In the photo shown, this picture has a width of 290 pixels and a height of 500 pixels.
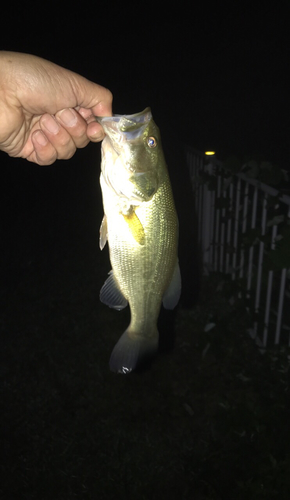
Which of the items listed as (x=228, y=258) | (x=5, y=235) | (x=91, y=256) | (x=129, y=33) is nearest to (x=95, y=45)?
(x=129, y=33)

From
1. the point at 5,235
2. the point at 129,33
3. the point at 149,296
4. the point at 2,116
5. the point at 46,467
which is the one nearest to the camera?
the point at 149,296

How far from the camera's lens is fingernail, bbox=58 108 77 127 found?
2107 millimetres

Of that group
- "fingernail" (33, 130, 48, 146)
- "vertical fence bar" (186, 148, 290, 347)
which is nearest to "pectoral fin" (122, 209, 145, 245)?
"fingernail" (33, 130, 48, 146)

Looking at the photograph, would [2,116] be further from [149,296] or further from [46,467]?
[46,467]

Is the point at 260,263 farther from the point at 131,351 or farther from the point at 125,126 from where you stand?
the point at 125,126

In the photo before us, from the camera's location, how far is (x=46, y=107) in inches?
82.0

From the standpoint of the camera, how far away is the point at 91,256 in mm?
7184

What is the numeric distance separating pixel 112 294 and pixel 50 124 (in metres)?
1.00

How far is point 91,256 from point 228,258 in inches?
109

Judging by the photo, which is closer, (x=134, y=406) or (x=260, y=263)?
(x=134, y=406)

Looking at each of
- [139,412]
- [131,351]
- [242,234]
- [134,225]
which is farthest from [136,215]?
[242,234]

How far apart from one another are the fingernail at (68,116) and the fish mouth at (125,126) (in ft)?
1.17

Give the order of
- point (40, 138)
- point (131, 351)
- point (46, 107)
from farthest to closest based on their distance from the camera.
Result: point (40, 138) → point (46, 107) → point (131, 351)

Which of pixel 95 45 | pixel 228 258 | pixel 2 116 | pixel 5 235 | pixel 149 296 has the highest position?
pixel 95 45
